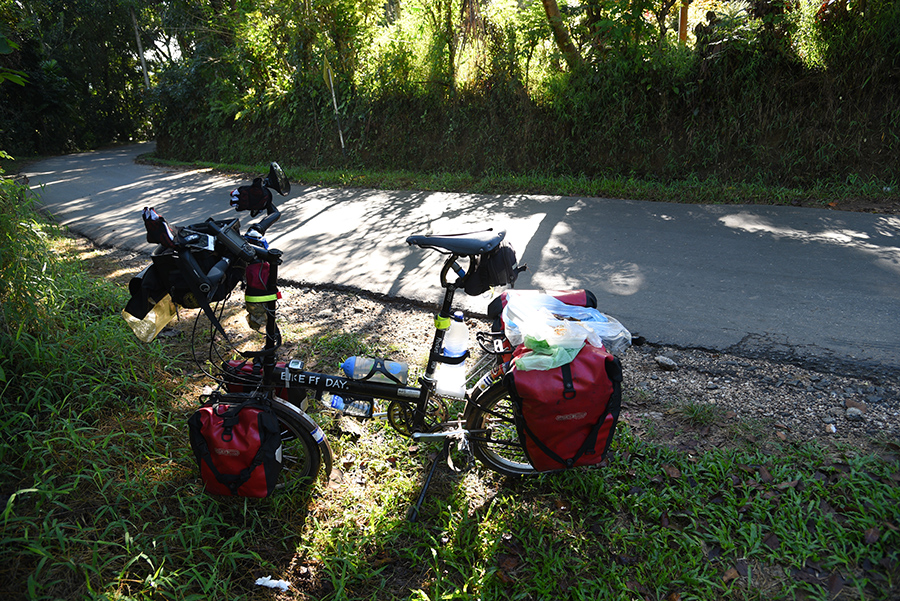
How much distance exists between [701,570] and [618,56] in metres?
8.23

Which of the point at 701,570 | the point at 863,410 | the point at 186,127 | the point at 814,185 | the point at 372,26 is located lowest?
the point at 701,570

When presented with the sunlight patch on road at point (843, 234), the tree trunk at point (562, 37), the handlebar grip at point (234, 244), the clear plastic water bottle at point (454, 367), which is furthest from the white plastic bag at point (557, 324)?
the tree trunk at point (562, 37)

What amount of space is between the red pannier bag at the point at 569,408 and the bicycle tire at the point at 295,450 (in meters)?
1.13

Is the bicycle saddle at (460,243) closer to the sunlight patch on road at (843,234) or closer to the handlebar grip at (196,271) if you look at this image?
the handlebar grip at (196,271)

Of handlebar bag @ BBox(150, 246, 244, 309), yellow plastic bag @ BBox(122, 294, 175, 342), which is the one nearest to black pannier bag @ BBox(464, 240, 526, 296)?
handlebar bag @ BBox(150, 246, 244, 309)

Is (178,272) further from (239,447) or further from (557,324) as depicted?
(557,324)

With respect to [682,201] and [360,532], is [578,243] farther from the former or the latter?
[360,532]

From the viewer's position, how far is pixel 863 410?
3172 millimetres

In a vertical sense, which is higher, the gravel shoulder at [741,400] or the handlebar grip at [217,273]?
the handlebar grip at [217,273]

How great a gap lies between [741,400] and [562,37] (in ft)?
24.9

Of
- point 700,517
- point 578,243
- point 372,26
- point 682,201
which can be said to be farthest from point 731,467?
point 372,26

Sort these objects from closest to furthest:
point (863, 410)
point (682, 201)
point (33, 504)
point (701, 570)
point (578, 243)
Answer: point (701, 570) → point (33, 504) → point (863, 410) → point (578, 243) → point (682, 201)

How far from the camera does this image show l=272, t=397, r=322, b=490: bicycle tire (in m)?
2.68

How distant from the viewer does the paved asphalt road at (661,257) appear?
409cm
